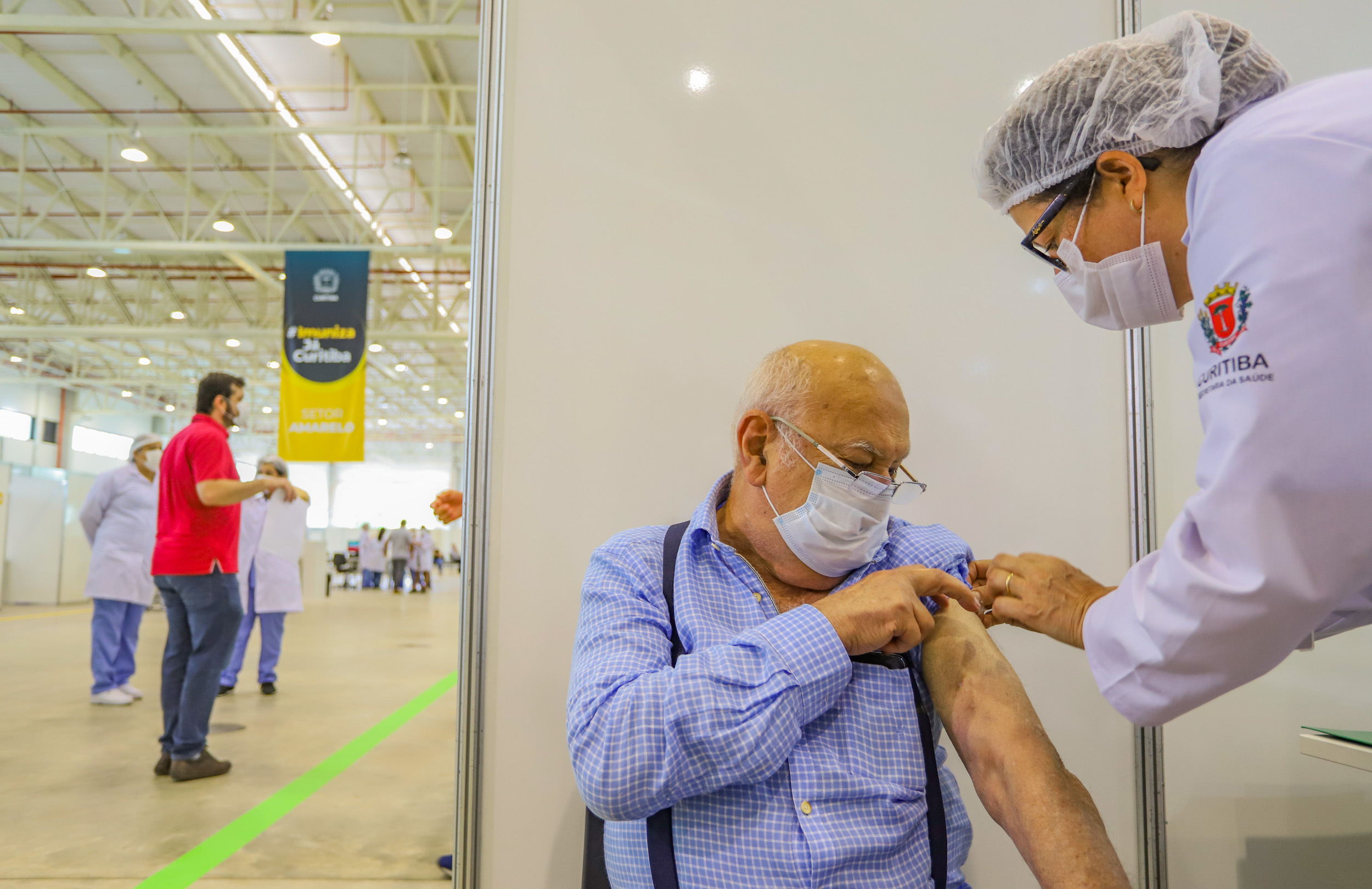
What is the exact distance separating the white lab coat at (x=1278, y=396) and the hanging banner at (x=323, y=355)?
8.34 meters

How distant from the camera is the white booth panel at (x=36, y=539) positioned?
485 inches

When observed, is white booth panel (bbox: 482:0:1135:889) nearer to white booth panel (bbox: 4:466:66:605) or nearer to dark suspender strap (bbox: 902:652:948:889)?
dark suspender strap (bbox: 902:652:948:889)

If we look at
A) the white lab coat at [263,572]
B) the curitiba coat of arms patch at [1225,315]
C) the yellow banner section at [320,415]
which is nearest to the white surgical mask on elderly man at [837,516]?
the curitiba coat of arms patch at [1225,315]

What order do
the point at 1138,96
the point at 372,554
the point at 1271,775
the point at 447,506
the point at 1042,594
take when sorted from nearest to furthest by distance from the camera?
the point at 1138,96, the point at 1042,594, the point at 1271,775, the point at 447,506, the point at 372,554

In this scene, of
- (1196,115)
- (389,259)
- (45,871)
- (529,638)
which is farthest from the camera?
(389,259)

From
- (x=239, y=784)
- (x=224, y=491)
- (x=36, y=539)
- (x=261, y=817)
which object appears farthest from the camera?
(x=36, y=539)

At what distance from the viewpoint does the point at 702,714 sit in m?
1.09

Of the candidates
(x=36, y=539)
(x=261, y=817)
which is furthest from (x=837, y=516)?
(x=36, y=539)

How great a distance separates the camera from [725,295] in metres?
1.94

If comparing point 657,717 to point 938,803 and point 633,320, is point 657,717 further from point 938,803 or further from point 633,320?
point 633,320

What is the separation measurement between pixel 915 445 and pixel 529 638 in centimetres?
98

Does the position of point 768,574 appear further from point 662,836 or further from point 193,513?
point 193,513

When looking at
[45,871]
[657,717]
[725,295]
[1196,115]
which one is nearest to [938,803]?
[657,717]

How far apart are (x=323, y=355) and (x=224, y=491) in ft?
17.9
